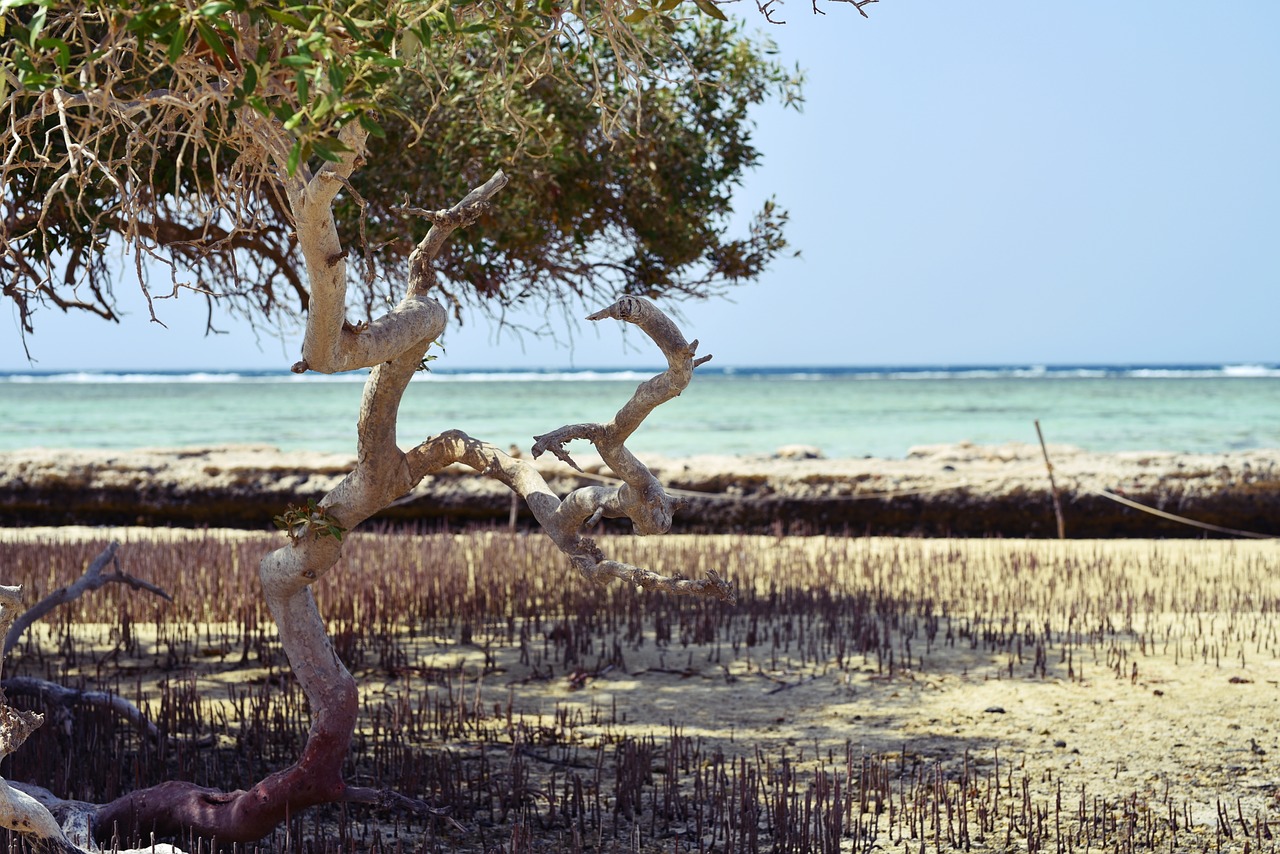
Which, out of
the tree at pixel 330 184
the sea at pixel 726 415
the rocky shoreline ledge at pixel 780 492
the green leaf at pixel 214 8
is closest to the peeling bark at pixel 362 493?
the tree at pixel 330 184

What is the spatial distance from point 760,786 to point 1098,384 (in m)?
59.9

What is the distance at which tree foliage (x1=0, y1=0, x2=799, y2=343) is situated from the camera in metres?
2.66

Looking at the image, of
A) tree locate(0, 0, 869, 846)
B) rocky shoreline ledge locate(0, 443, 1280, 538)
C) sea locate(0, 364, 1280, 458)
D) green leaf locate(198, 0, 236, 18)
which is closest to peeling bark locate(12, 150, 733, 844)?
tree locate(0, 0, 869, 846)

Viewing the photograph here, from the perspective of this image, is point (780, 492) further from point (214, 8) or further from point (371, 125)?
point (214, 8)

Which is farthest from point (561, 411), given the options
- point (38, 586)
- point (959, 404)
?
point (38, 586)

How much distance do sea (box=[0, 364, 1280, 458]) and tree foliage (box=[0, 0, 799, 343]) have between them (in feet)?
51.3

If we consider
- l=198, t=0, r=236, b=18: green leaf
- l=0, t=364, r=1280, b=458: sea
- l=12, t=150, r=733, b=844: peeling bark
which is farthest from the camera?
l=0, t=364, r=1280, b=458: sea

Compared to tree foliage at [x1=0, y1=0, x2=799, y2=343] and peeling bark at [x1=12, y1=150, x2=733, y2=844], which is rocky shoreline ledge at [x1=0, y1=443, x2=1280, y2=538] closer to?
tree foliage at [x1=0, y1=0, x2=799, y2=343]

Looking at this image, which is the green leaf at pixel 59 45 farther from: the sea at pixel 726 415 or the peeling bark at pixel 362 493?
the sea at pixel 726 415

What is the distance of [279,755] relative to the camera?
4.92 m

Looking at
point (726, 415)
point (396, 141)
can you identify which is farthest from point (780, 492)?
point (726, 415)

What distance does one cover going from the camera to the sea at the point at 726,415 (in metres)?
32.7

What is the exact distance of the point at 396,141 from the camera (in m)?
6.33

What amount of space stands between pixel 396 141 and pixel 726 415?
36.1 meters
